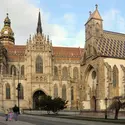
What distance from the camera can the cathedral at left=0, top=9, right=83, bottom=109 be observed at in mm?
82312

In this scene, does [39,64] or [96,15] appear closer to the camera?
[96,15]

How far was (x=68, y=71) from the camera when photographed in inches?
3767

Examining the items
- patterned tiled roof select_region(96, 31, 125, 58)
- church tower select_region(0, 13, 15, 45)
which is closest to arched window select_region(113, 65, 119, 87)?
patterned tiled roof select_region(96, 31, 125, 58)

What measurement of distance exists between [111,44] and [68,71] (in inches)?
1056

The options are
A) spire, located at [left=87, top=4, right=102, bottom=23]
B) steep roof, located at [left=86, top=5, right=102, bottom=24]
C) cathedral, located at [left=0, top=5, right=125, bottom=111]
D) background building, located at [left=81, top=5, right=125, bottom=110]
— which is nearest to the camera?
background building, located at [left=81, top=5, right=125, bottom=110]

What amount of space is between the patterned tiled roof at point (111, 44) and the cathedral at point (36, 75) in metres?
19.1

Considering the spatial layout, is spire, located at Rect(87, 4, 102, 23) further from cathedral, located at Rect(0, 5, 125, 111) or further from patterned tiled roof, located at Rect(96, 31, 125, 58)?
patterned tiled roof, located at Rect(96, 31, 125, 58)

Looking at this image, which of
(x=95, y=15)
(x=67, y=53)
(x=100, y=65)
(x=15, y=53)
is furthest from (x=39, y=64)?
(x=100, y=65)

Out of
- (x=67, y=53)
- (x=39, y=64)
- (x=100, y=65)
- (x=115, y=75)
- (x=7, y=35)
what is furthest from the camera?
(x=7, y=35)

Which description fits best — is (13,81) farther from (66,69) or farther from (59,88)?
(66,69)

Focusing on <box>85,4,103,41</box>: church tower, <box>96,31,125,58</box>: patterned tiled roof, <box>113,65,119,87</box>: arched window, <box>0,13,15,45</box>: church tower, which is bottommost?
<box>113,65,119,87</box>: arched window

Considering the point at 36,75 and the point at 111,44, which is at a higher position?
the point at 111,44

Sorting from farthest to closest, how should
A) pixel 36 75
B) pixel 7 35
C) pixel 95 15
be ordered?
pixel 7 35 → pixel 36 75 → pixel 95 15

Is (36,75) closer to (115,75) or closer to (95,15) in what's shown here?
(95,15)
